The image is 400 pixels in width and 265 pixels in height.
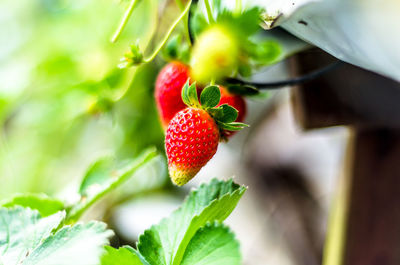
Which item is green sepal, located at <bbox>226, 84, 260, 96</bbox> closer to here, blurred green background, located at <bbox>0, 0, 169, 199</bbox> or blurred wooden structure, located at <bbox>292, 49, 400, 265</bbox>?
blurred wooden structure, located at <bbox>292, 49, 400, 265</bbox>

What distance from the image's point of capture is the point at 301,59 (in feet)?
2.01

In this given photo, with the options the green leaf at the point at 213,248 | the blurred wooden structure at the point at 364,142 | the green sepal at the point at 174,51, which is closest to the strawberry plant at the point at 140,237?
the green leaf at the point at 213,248

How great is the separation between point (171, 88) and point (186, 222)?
5.1 inches

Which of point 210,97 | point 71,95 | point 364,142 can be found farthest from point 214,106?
point 71,95

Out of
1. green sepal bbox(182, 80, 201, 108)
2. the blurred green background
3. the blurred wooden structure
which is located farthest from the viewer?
the blurred green background

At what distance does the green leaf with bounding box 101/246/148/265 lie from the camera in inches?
14.6

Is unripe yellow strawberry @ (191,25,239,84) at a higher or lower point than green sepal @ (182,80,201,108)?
higher

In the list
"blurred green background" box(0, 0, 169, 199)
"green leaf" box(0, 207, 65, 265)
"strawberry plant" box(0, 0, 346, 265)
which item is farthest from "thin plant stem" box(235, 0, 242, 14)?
"blurred green background" box(0, 0, 169, 199)

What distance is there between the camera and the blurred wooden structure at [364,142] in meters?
0.63

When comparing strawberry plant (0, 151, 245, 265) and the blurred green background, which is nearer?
strawberry plant (0, 151, 245, 265)

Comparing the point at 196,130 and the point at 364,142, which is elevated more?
the point at 196,130

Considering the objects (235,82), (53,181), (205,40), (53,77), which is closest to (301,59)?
(235,82)

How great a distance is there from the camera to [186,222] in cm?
43

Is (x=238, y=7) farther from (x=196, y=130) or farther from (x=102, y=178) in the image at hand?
(x=102, y=178)
